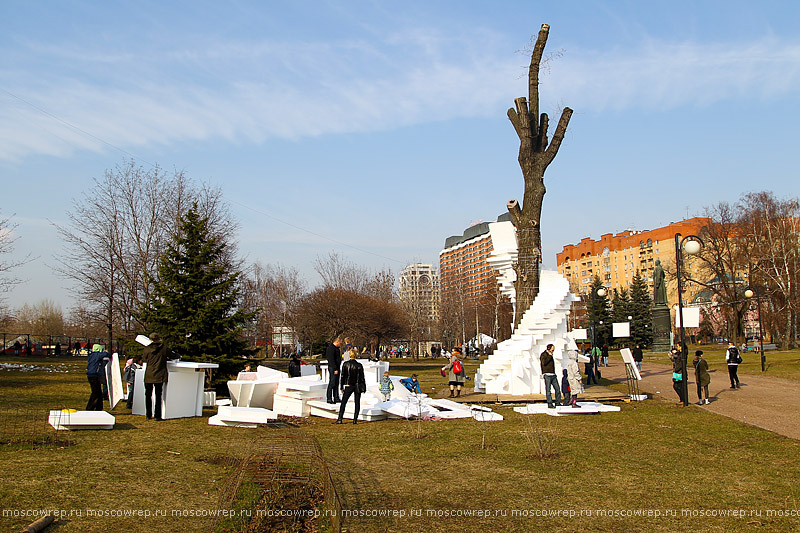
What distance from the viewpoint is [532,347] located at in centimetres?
1714

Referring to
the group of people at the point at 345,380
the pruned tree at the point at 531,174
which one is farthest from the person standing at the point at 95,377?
the pruned tree at the point at 531,174

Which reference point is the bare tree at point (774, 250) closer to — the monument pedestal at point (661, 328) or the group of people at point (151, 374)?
the monument pedestal at point (661, 328)

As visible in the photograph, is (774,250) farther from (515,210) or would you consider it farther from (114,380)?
(114,380)

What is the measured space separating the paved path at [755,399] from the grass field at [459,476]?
1.26 metres

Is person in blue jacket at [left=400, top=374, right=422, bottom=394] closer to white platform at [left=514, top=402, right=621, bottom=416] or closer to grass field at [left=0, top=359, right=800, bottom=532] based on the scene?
white platform at [left=514, top=402, right=621, bottom=416]

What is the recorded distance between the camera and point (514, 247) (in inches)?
772

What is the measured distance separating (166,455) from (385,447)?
314cm

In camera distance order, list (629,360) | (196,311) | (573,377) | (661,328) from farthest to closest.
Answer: (661,328), (196,311), (629,360), (573,377)

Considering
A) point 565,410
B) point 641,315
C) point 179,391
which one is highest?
point 641,315

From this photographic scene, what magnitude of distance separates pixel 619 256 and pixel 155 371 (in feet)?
401

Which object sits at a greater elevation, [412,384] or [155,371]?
[155,371]

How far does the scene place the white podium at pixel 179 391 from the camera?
11.9m

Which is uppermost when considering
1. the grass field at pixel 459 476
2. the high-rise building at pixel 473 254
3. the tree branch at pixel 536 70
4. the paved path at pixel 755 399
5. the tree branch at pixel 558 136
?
the high-rise building at pixel 473 254

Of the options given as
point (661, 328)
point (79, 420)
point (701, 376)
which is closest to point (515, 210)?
point (701, 376)
